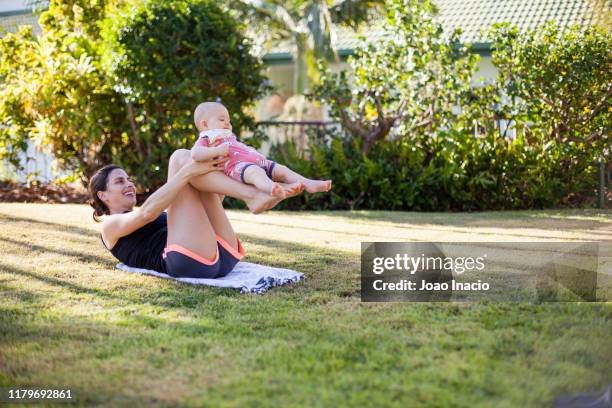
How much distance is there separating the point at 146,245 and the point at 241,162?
937mm

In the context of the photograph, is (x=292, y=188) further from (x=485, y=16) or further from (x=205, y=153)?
(x=485, y=16)

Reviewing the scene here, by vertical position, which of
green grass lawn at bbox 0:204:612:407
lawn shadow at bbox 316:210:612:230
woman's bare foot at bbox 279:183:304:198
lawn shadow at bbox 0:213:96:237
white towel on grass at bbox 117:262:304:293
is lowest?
green grass lawn at bbox 0:204:612:407

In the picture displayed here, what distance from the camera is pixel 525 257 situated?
493cm

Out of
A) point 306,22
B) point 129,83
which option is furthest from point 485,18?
point 129,83

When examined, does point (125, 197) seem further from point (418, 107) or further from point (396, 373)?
point (418, 107)

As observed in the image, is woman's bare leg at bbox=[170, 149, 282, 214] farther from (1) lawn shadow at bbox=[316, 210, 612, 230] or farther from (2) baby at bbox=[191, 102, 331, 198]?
(1) lawn shadow at bbox=[316, 210, 612, 230]

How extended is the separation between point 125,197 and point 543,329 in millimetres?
2763

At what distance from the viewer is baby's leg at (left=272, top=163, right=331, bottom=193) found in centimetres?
389

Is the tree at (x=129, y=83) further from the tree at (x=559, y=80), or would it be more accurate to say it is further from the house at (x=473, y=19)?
the tree at (x=559, y=80)

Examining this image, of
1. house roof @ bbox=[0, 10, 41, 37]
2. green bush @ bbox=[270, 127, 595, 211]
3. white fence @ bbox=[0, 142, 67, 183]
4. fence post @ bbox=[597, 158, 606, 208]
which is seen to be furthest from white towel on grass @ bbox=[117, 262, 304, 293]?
house roof @ bbox=[0, 10, 41, 37]

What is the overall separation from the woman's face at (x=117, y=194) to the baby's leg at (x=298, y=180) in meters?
1.06

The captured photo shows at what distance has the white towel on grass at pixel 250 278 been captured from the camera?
157 inches

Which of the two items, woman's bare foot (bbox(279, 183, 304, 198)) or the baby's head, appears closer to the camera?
woman's bare foot (bbox(279, 183, 304, 198))

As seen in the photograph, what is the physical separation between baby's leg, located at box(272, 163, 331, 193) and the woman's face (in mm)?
1060
